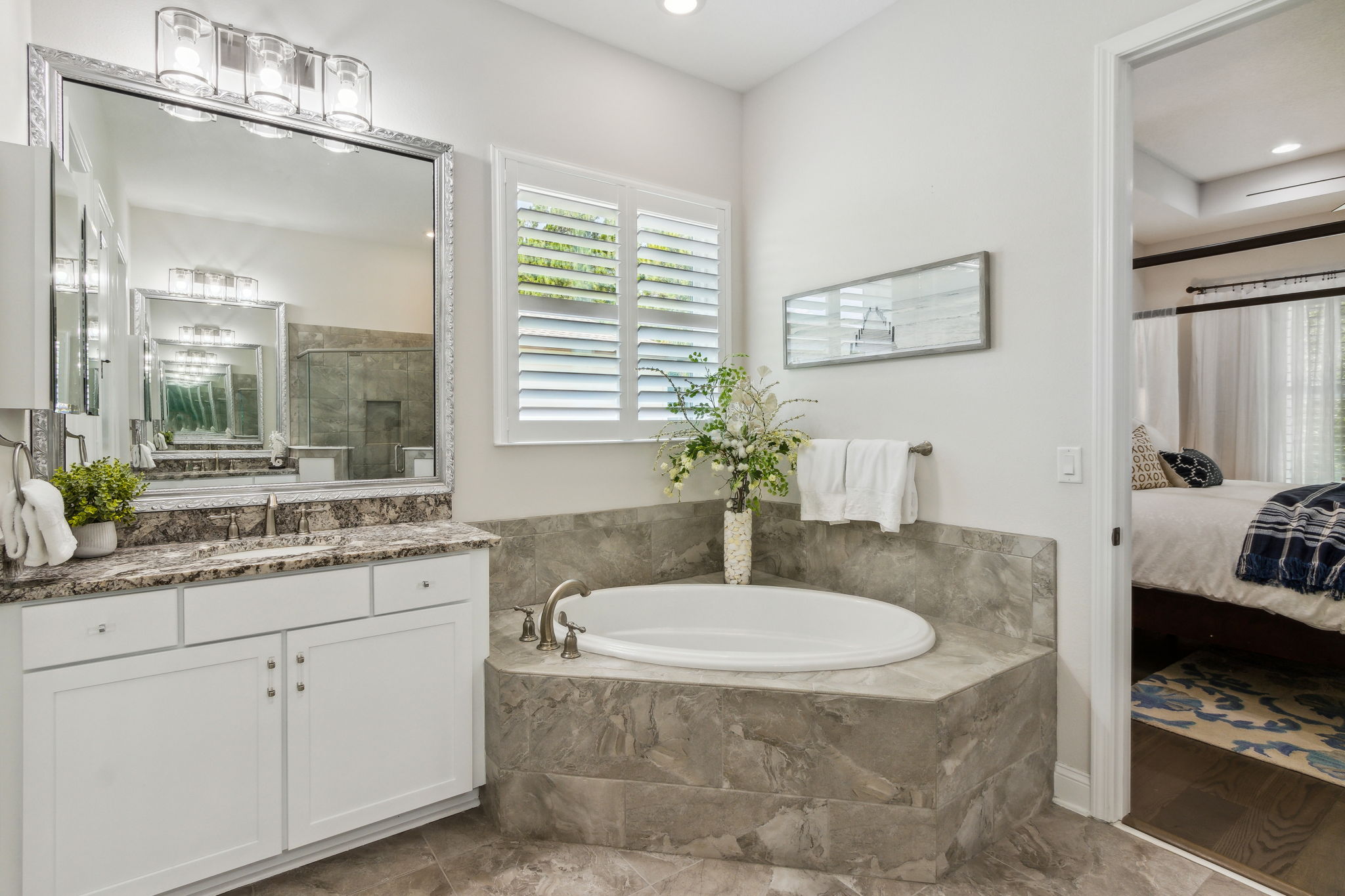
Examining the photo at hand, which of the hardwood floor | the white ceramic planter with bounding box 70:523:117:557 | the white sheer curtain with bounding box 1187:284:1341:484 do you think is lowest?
the hardwood floor

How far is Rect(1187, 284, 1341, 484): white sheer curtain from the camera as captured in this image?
458 centimetres

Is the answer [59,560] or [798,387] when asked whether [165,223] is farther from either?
[798,387]

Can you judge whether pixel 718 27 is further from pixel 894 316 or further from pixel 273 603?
pixel 273 603

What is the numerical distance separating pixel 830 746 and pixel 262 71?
256cm

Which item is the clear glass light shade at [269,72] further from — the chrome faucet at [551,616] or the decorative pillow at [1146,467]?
the decorative pillow at [1146,467]

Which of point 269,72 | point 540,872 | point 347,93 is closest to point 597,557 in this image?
point 540,872

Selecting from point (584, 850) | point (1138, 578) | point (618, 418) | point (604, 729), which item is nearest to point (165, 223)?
point (618, 418)

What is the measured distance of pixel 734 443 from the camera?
291 cm

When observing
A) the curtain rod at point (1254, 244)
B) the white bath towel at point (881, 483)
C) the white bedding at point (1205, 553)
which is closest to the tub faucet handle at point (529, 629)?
the white bath towel at point (881, 483)

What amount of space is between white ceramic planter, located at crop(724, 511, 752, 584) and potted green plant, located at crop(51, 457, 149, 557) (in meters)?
2.02

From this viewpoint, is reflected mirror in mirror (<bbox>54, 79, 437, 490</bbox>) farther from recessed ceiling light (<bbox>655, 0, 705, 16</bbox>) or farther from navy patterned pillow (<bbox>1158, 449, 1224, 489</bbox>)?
navy patterned pillow (<bbox>1158, 449, 1224, 489</bbox>)

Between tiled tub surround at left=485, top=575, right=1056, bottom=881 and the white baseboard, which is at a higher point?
tiled tub surround at left=485, top=575, right=1056, bottom=881

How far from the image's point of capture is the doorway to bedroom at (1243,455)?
220 centimetres

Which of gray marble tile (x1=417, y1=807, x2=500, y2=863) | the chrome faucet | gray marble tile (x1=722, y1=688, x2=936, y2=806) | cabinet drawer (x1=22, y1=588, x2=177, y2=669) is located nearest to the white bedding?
gray marble tile (x1=722, y1=688, x2=936, y2=806)
